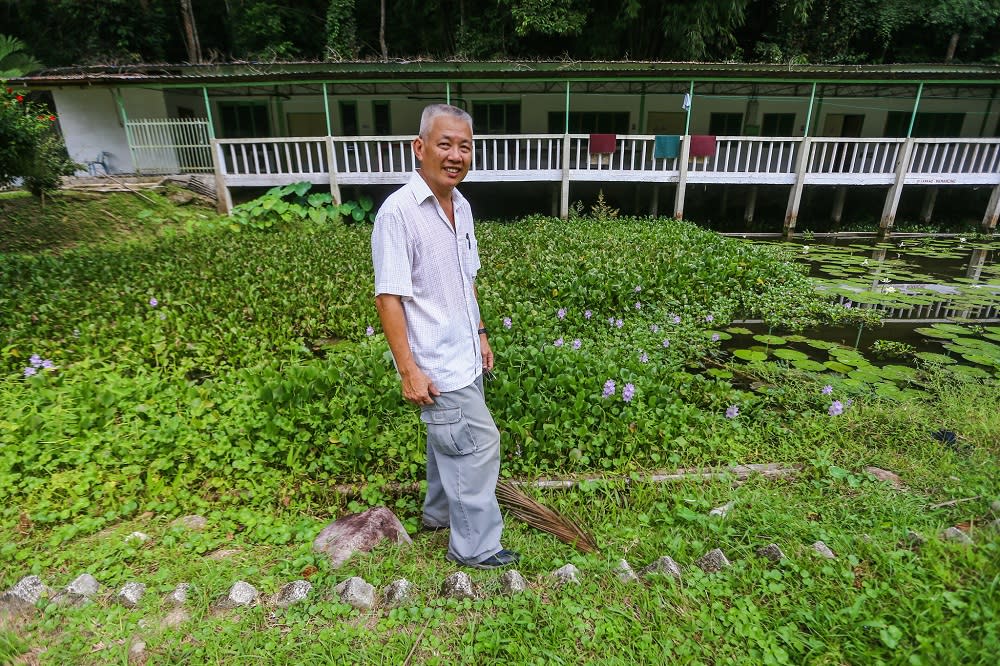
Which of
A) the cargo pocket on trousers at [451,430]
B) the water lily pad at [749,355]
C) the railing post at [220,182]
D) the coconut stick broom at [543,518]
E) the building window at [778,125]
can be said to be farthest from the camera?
the building window at [778,125]

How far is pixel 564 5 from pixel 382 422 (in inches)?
758

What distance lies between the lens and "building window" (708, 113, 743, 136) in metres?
15.3

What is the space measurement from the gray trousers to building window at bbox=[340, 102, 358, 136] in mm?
14860

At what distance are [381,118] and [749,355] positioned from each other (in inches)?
532

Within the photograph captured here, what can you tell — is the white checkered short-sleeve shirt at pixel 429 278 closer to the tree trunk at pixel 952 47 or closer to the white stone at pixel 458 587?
the white stone at pixel 458 587

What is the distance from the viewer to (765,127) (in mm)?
15555

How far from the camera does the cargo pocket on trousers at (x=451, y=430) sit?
6.84 feet

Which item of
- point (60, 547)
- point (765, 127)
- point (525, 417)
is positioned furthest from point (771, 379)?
point (765, 127)

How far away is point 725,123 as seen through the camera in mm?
15352

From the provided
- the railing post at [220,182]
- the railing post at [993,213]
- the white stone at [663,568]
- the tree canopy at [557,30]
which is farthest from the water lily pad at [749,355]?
the tree canopy at [557,30]

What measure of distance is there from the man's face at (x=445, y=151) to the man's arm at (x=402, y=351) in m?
0.49

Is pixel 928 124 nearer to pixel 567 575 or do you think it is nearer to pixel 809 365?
pixel 809 365

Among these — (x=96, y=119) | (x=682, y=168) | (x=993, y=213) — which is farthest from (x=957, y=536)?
(x=96, y=119)

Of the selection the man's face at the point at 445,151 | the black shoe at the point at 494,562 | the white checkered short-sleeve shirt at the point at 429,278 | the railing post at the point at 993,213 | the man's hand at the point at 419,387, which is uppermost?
the man's face at the point at 445,151
